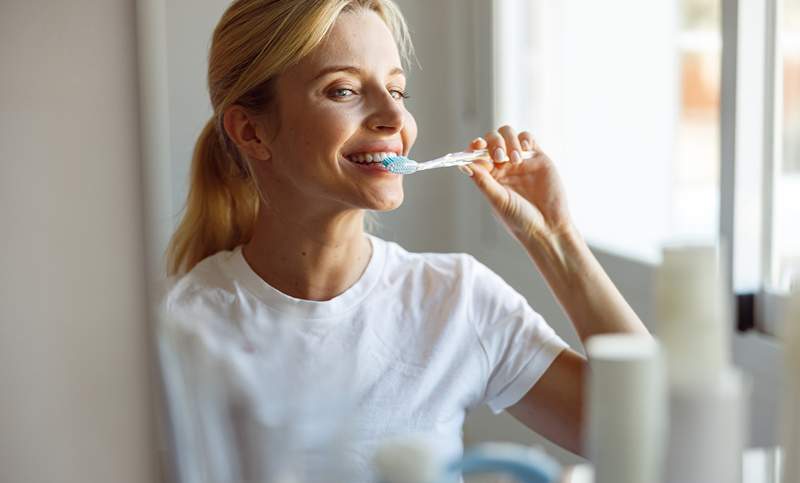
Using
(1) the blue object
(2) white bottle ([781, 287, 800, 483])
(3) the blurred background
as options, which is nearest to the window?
(3) the blurred background

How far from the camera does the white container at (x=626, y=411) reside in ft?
1.73

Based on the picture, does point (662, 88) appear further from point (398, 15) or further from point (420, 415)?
point (420, 415)

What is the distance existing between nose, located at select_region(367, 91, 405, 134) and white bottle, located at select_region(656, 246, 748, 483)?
62 centimetres

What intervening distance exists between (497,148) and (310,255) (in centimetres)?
27

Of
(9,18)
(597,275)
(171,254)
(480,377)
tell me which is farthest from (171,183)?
(597,275)

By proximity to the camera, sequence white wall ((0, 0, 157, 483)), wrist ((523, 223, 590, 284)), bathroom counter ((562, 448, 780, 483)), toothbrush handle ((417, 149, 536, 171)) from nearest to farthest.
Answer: bathroom counter ((562, 448, 780, 483)) → wrist ((523, 223, 590, 284)) → toothbrush handle ((417, 149, 536, 171)) → white wall ((0, 0, 157, 483))

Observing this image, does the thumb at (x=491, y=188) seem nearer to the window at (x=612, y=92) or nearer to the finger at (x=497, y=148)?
the finger at (x=497, y=148)

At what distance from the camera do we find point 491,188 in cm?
120

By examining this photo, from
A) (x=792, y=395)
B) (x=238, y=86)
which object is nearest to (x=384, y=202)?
(x=238, y=86)

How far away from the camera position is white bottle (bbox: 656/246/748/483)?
54cm

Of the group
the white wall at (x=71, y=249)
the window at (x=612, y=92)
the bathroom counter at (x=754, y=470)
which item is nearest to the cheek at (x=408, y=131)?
the bathroom counter at (x=754, y=470)

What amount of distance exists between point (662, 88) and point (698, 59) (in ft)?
0.39

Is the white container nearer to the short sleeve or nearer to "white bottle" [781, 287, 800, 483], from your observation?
"white bottle" [781, 287, 800, 483]

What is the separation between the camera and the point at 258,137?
4.09 feet
